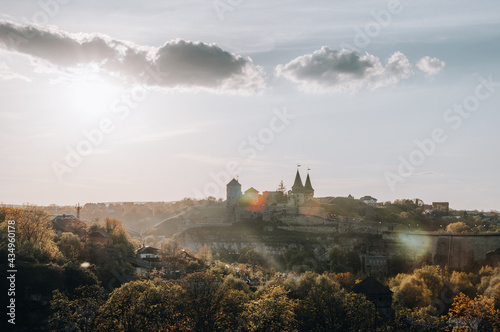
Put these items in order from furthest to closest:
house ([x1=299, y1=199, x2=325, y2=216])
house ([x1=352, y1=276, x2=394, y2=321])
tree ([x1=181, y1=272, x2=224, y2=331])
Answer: house ([x1=299, y1=199, x2=325, y2=216]) → house ([x1=352, y1=276, x2=394, y2=321]) → tree ([x1=181, y1=272, x2=224, y2=331])

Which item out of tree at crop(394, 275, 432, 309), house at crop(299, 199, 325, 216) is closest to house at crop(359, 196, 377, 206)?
house at crop(299, 199, 325, 216)

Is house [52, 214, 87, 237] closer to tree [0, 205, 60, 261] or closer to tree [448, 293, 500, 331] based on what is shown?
tree [0, 205, 60, 261]

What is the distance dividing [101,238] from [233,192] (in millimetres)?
54320

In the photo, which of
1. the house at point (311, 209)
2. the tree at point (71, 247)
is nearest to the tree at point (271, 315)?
the tree at point (71, 247)

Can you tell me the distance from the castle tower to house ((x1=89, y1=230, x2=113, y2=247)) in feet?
171

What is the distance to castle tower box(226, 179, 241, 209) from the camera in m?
139

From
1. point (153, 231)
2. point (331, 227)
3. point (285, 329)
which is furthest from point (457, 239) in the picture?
point (153, 231)

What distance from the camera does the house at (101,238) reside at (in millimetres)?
87688

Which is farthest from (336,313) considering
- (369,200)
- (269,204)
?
(369,200)

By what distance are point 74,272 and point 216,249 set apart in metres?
58.7

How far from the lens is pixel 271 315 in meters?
51.6

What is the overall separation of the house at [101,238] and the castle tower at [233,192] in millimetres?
51986

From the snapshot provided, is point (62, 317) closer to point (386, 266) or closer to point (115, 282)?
point (115, 282)

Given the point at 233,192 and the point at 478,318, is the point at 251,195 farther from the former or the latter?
the point at 478,318
